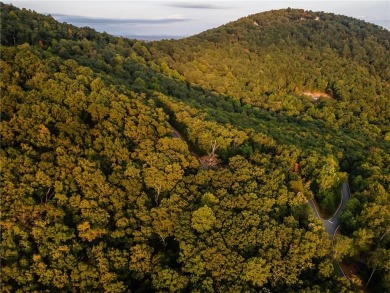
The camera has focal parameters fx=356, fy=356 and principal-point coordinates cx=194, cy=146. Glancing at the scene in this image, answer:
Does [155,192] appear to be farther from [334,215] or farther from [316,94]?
[316,94]

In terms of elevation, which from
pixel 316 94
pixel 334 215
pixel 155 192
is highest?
pixel 316 94

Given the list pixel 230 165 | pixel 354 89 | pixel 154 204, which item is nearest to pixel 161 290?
pixel 154 204

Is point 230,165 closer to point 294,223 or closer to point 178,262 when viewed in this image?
point 294,223

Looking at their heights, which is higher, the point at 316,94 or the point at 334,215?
the point at 316,94

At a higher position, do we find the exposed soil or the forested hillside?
the exposed soil

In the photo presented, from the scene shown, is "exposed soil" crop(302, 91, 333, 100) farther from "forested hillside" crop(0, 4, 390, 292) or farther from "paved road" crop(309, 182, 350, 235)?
"paved road" crop(309, 182, 350, 235)

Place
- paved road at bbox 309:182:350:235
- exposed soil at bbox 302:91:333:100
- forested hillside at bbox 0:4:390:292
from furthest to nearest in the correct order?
exposed soil at bbox 302:91:333:100 → paved road at bbox 309:182:350:235 → forested hillside at bbox 0:4:390:292

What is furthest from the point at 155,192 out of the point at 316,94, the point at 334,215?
the point at 316,94

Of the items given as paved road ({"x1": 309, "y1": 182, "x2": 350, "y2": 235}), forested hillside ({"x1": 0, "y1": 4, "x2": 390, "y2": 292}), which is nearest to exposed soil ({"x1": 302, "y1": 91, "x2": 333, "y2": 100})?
forested hillside ({"x1": 0, "y1": 4, "x2": 390, "y2": 292})

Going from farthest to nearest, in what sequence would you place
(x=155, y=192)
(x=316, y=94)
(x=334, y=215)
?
(x=316, y=94)
(x=334, y=215)
(x=155, y=192)
